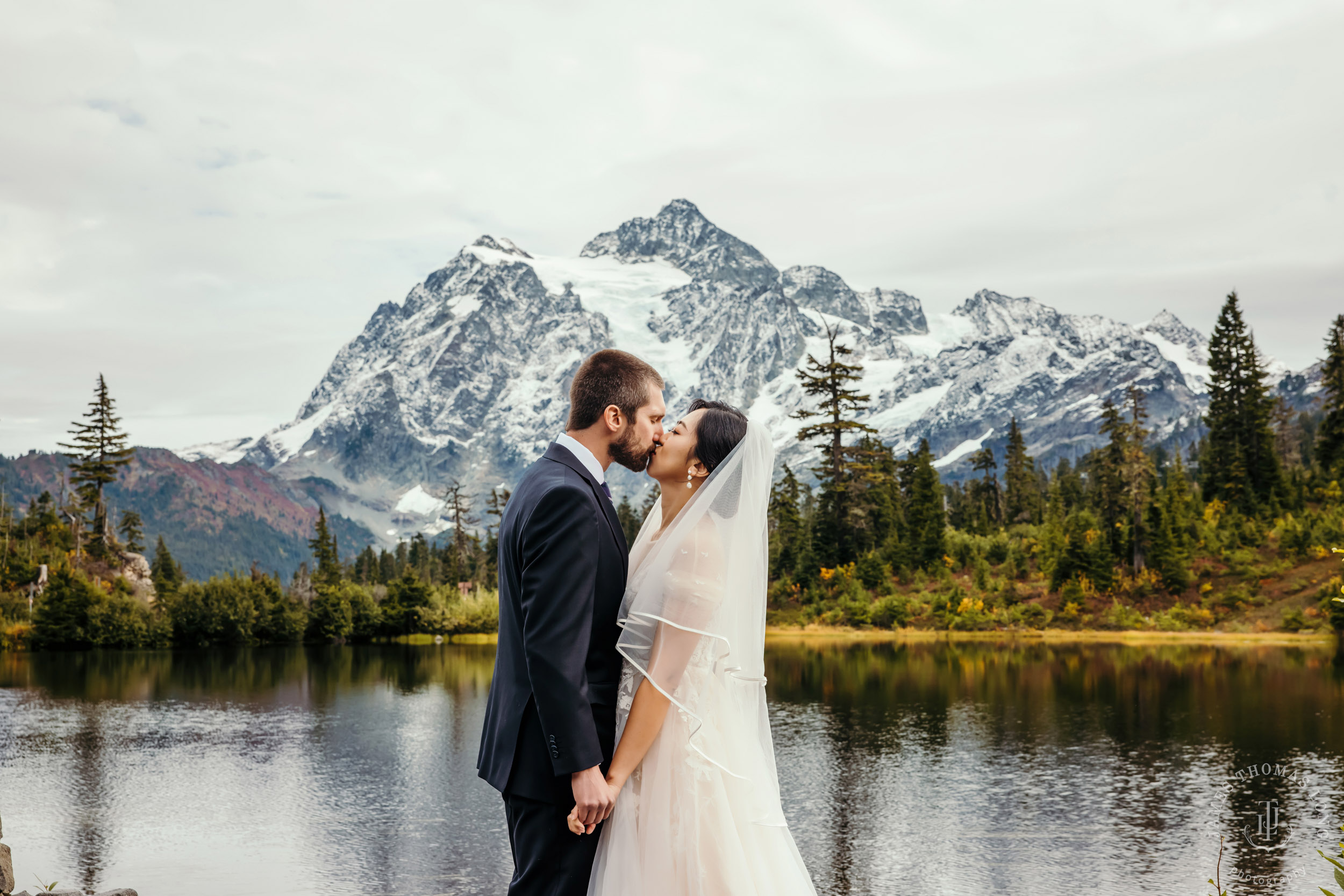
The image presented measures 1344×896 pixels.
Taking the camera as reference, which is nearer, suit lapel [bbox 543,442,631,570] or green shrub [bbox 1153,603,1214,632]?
suit lapel [bbox 543,442,631,570]

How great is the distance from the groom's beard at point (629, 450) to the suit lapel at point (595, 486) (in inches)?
5.1

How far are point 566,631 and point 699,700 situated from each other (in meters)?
0.82

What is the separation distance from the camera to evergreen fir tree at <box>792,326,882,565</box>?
175 ft

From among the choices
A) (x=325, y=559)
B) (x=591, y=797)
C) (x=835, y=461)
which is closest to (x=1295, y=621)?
(x=835, y=461)

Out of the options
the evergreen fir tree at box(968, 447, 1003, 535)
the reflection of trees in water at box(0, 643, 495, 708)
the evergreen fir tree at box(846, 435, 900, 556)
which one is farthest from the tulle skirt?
the evergreen fir tree at box(968, 447, 1003, 535)

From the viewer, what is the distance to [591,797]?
359 centimetres

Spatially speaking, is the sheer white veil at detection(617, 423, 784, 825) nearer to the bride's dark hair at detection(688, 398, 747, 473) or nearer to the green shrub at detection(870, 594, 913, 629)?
the bride's dark hair at detection(688, 398, 747, 473)

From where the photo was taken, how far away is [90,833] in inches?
529

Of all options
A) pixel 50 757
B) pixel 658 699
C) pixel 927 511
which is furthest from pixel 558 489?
pixel 927 511

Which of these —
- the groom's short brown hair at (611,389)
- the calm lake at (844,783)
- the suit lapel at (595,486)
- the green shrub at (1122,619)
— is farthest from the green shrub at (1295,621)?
the groom's short brown hair at (611,389)

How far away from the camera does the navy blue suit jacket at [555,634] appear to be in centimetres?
350

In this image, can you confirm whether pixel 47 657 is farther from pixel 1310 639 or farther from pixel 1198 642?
pixel 1310 639

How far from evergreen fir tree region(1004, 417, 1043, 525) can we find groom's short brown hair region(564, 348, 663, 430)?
66.1m

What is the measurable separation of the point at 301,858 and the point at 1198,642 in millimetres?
35752
